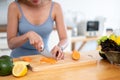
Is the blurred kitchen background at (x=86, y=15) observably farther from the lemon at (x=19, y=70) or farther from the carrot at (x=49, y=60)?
the lemon at (x=19, y=70)

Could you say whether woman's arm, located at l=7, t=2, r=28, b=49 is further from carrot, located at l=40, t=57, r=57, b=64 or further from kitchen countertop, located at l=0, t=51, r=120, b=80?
kitchen countertop, located at l=0, t=51, r=120, b=80

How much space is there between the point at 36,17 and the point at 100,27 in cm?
203

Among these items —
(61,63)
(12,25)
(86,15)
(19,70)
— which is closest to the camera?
(19,70)

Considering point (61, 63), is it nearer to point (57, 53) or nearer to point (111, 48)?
point (57, 53)

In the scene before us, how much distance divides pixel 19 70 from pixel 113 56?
547 mm

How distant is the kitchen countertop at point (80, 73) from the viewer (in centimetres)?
101

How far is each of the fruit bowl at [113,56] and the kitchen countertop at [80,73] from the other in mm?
35

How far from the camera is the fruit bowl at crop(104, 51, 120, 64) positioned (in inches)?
47.0

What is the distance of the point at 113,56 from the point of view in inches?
48.2

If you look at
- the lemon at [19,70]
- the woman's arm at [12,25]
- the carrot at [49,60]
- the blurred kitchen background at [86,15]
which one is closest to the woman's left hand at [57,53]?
the carrot at [49,60]

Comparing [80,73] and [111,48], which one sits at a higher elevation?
[111,48]

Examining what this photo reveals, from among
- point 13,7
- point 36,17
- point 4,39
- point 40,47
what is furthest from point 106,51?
point 4,39

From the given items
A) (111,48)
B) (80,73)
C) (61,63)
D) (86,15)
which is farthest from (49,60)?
(86,15)

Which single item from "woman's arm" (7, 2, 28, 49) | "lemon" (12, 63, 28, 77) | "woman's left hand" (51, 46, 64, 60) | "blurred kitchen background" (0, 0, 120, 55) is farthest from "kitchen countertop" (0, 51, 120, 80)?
"blurred kitchen background" (0, 0, 120, 55)
